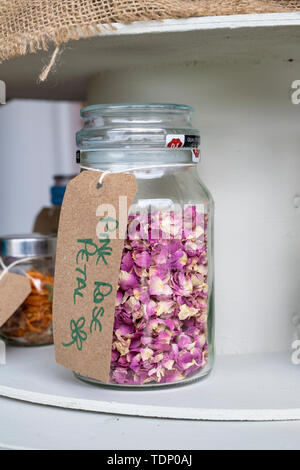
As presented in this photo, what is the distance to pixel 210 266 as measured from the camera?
68 cm

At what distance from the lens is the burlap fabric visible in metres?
0.56

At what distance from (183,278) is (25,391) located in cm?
18

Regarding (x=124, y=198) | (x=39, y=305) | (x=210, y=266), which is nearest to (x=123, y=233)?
(x=124, y=198)

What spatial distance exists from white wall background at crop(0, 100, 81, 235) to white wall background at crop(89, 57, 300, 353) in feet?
4.30

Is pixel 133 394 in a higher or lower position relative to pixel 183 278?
Result: lower

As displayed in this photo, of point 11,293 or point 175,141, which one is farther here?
point 11,293

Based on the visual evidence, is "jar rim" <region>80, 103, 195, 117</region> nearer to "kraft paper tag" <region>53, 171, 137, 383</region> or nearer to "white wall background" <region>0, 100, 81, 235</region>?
"kraft paper tag" <region>53, 171, 137, 383</region>

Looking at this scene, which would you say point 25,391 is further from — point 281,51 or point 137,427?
point 281,51

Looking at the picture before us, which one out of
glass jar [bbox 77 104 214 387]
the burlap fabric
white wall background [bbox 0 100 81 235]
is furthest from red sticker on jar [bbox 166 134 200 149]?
white wall background [bbox 0 100 81 235]

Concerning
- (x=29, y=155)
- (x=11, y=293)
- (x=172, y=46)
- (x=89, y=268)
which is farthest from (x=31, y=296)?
(x=29, y=155)

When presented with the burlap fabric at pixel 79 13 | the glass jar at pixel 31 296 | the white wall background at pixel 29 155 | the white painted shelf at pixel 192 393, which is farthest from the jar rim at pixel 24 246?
the white wall background at pixel 29 155

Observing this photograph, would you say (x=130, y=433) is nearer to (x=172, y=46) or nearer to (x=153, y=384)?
(x=153, y=384)

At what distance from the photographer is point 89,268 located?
1.97ft

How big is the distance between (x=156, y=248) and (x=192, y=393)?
0.14 meters
